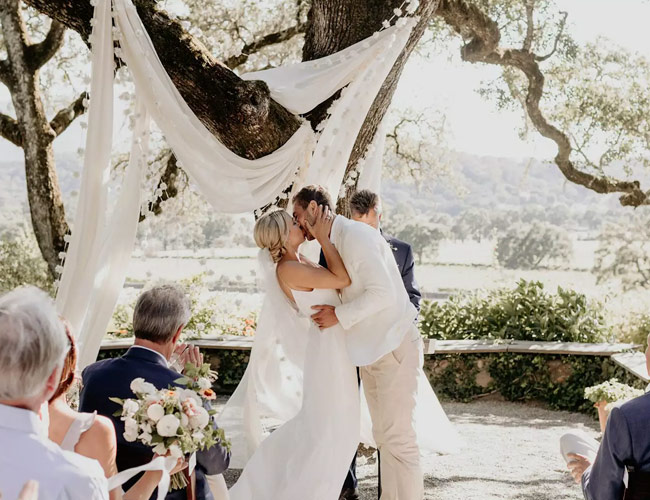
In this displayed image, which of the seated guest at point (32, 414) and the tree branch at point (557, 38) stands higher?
the tree branch at point (557, 38)

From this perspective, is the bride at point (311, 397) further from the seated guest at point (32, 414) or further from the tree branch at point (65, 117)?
the tree branch at point (65, 117)

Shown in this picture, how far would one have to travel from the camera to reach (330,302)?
13.6ft

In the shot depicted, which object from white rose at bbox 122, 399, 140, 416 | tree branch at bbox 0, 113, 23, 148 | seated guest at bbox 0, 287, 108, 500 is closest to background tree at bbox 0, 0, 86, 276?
tree branch at bbox 0, 113, 23, 148

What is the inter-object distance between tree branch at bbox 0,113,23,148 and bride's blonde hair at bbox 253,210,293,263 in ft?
19.5

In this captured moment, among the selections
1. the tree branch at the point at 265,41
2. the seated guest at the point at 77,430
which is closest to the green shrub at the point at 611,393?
the seated guest at the point at 77,430

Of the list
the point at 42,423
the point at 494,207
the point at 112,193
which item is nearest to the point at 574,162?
the point at 112,193

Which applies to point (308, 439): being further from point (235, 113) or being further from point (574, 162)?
point (574, 162)

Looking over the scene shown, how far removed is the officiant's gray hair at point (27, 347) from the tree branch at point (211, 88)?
3294mm

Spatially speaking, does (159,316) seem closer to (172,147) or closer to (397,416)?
(397,416)

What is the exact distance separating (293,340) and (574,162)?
6906 millimetres

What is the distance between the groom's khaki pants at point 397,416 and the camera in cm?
420

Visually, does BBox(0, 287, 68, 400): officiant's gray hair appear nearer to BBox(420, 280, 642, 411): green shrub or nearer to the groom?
the groom

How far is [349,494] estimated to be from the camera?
15.5ft

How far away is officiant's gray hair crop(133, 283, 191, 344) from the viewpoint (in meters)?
2.75
